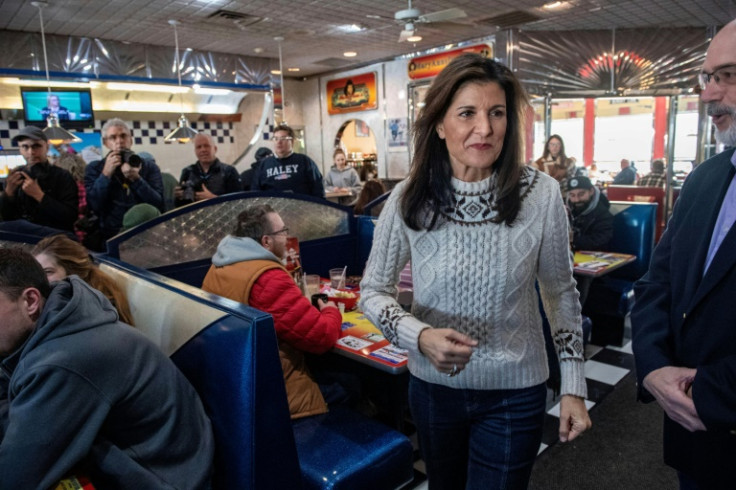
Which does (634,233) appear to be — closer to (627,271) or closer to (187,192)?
(627,271)

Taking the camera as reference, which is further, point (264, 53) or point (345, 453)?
point (264, 53)

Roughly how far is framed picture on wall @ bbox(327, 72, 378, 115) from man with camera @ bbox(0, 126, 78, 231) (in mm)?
6847

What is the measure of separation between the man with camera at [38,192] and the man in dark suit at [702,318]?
3.96 m

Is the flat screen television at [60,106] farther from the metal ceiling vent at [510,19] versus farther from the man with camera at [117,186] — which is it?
the metal ceiling vent at [510,19]

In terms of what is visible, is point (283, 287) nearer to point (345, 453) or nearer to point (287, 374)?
point (287, 374)

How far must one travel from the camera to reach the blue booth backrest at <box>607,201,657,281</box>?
14.8ft

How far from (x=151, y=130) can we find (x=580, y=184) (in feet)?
24.3

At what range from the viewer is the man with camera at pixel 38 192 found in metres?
3.87

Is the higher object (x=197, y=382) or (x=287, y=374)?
(x=197, y=382)

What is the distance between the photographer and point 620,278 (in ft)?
15.5

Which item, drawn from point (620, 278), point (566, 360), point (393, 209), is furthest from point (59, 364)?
point (620, 278)

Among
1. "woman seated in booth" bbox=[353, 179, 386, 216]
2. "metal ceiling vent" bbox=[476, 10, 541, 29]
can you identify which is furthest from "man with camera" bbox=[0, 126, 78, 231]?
"metal ceiling vent" bbox=[476, 10, 541, 29]

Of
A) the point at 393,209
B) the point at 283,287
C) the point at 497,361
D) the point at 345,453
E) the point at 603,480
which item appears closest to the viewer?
the point at 497,361

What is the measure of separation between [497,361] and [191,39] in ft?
25.1
